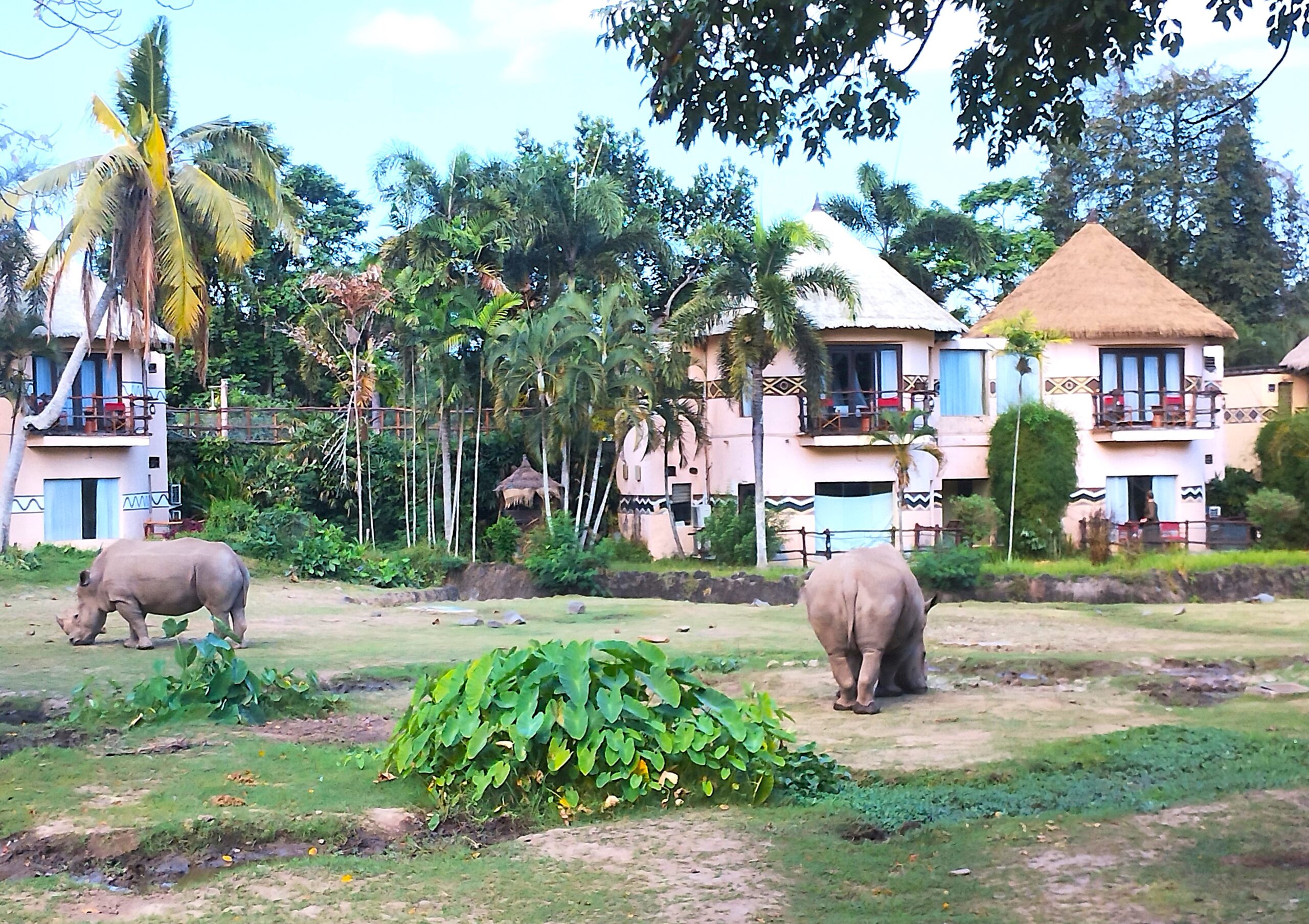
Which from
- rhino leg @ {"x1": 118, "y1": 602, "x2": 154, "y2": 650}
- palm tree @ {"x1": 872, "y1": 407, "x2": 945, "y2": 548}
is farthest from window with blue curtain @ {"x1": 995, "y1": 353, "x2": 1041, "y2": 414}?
rhino leg @ {"x1": 118, "y1": 602, "x2": 154, "y2": 650}

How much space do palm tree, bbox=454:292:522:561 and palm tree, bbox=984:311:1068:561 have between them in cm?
1117

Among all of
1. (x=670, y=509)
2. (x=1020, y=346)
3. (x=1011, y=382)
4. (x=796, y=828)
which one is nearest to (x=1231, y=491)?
(x=1011, y=382)

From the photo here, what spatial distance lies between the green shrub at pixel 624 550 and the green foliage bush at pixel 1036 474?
8.15m

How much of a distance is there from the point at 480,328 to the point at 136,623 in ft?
53.3

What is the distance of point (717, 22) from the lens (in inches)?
320

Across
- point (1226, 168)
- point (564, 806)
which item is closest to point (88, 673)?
point (564, 806)

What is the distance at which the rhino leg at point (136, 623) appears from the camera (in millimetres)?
16391

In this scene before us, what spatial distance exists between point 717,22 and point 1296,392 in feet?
110

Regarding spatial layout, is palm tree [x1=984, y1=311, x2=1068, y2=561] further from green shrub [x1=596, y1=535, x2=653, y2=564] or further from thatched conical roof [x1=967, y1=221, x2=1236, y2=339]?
green shrub [x1=596, y1=535, x2=653, y2=564]

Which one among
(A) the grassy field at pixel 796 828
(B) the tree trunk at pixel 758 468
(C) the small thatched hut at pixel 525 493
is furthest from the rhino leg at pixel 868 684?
(C) the small thatched hut at pixel 525 493

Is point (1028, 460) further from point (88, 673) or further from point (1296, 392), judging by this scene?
point (88, 673)

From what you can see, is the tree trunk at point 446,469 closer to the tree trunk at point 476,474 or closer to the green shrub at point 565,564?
the tree trunk at point 476,474

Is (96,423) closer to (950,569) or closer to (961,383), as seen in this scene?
(950,569)

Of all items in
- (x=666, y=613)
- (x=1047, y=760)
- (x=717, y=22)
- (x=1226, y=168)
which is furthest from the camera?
(x=1226, y=168)
